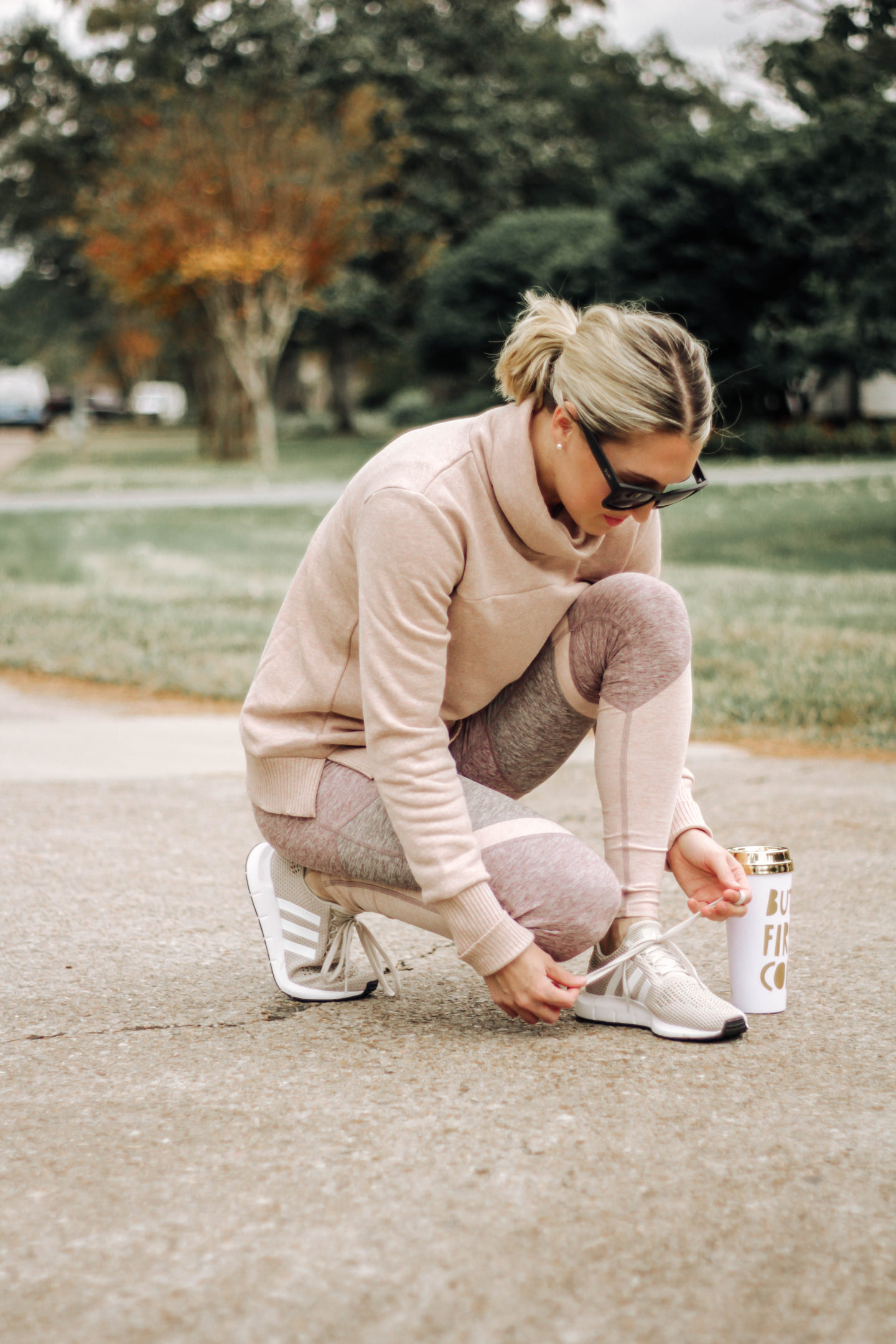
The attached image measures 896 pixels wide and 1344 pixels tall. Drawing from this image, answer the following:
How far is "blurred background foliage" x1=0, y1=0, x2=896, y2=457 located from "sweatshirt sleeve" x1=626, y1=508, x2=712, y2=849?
9956 mm

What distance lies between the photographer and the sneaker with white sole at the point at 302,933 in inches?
103

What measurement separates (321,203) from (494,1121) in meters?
22.4

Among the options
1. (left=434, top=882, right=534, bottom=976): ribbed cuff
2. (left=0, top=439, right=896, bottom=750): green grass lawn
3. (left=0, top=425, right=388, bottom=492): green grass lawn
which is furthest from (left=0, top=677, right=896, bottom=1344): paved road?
Result: (left=0, top=425, right=388, bottom=492): green grass lawn

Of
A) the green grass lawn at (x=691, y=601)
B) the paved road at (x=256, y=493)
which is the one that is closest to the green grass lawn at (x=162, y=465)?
the paved road at (x=256, y=493)

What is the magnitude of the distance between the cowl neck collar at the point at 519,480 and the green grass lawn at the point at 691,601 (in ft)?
9.87

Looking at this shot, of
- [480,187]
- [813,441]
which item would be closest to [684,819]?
[813,441]

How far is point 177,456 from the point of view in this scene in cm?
2994

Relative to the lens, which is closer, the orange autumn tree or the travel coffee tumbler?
the travel coffee tumbler

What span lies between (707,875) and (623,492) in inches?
28.9

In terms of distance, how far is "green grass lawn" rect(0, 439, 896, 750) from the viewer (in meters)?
5.74

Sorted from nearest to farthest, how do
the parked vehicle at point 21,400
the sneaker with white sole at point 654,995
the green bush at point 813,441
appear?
the sneaker with white sole at point 654,995 < the green bush at point 813,441 < the parked vehicle at point 21,400

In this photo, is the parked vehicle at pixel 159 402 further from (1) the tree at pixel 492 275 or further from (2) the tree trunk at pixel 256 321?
(2) the tree trunk at pixel 256 321

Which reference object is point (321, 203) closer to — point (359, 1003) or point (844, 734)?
point (844, 734)

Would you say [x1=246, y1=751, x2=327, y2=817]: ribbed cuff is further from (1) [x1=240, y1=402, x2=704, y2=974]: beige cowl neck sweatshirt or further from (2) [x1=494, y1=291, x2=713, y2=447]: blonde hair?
(2) [x1=494, y1=291, x2=713, y2=447]: blonde hair
